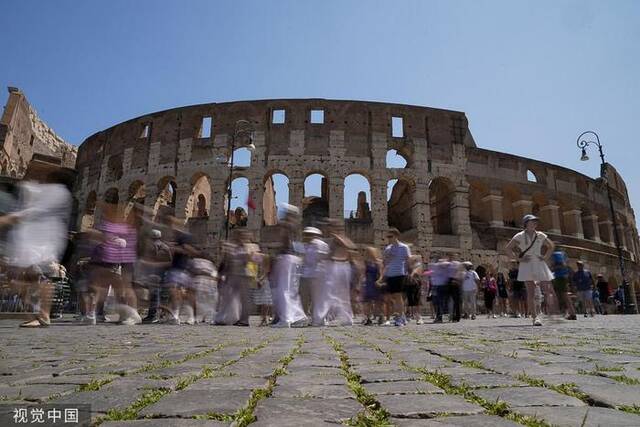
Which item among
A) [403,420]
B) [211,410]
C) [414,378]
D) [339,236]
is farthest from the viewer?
[339,236]

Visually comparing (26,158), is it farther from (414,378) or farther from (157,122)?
(414,378)

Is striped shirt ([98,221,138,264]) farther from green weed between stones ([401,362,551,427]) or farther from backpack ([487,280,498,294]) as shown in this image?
backpack ([487,280,498,294])

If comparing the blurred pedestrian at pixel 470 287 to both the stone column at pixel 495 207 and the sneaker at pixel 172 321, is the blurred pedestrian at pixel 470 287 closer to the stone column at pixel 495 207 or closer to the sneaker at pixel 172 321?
the sneaker at pixel 172 321

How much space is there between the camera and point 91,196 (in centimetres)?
2691

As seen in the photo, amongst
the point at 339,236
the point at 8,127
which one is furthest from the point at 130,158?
the point at 339,236

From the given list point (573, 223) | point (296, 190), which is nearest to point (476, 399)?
point (296, 190)

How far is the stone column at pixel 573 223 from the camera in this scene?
26859mm

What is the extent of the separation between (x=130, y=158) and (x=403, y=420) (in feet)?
87.4

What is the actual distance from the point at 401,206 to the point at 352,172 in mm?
5818

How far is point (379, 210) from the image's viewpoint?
73.3ft

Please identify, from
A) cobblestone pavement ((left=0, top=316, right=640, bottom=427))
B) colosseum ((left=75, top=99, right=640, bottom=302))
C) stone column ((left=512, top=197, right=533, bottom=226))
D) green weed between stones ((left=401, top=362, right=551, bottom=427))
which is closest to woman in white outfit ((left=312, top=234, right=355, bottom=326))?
cobblestone pavement ((left=0, top=316, right=640, bottom=427))

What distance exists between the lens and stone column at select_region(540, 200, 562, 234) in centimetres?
2596

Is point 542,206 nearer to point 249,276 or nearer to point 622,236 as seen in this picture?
point 622,236

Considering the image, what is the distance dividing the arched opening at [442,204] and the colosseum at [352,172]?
0.12 metres
